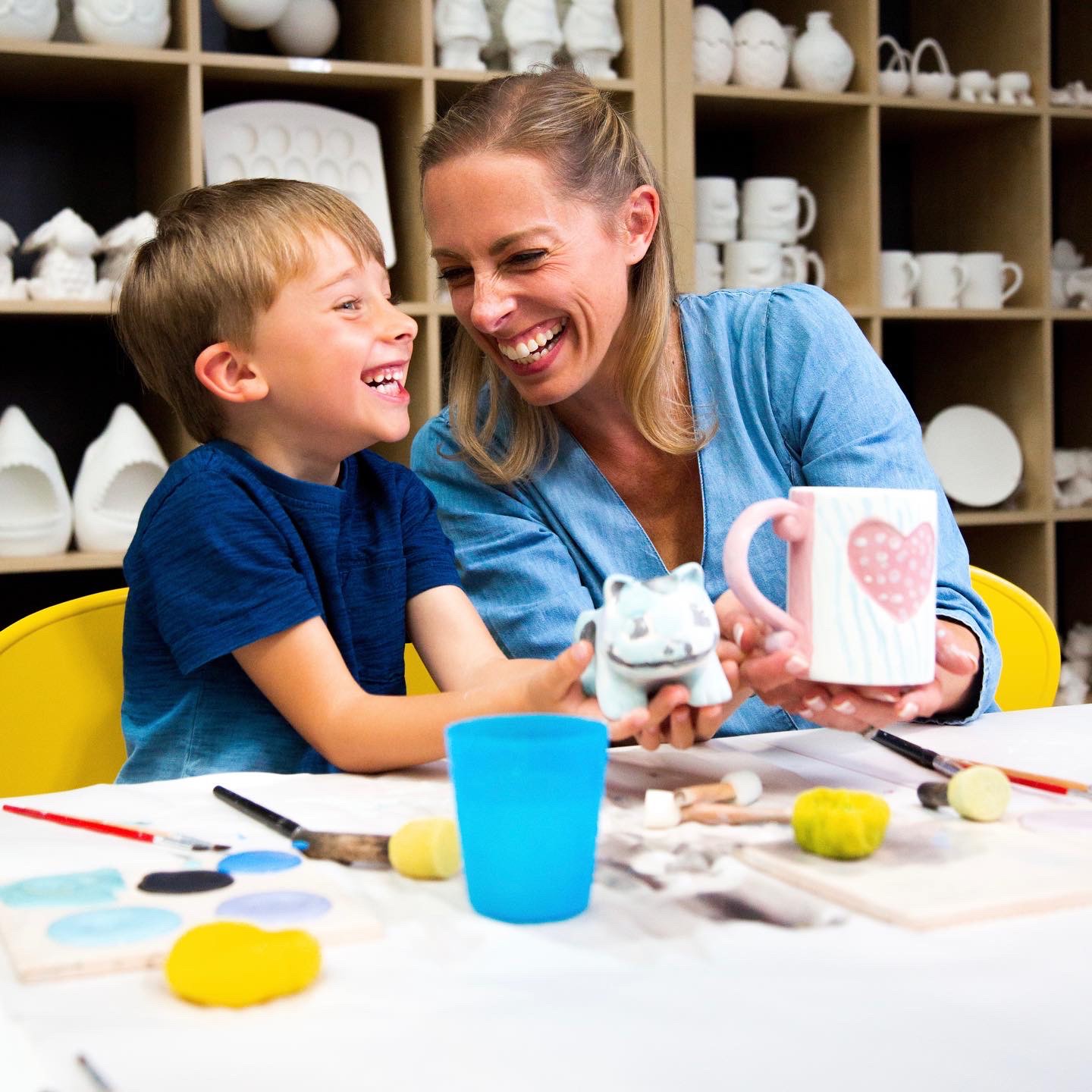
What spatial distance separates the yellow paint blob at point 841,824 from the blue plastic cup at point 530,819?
0.44 feet

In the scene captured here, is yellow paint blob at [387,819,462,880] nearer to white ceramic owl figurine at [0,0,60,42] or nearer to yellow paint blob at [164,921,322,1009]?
yellow paint blob at [164,921,322,1009]

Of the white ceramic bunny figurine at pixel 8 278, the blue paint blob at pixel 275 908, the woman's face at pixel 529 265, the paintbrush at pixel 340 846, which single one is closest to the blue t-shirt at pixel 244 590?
the woman's face at pixel 529 265

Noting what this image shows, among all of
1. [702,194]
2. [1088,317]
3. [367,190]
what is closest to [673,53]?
[702,194]

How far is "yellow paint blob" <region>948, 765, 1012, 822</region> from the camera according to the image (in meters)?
0.76

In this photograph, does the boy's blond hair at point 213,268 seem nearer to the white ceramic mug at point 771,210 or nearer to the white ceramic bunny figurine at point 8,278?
the white ceramic bunny figurine at point 8,278

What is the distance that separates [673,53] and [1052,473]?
1.27m

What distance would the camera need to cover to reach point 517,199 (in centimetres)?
131

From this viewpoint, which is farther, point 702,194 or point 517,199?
point 702,194

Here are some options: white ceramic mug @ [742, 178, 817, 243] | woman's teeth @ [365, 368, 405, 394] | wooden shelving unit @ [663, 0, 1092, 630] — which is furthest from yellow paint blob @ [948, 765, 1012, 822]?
white ceramic mug @ [742, 178, 817, 243]

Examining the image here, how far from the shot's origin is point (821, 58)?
2.76 meters

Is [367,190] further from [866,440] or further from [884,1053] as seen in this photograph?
[884,1053]

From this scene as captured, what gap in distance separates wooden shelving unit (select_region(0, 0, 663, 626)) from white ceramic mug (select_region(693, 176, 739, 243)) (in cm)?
16

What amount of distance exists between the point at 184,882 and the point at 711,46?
95.6 inches

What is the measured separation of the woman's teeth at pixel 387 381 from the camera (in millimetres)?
1184
